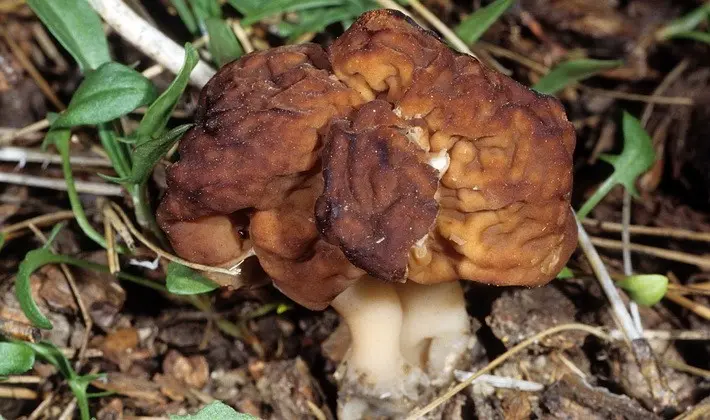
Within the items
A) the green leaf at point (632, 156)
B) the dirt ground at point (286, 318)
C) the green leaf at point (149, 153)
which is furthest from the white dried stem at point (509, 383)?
the green leaf at point (149, 153)

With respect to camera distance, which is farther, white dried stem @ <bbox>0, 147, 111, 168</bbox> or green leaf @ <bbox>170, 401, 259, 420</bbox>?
white dried stem @ <bbox>0, 147, 111, 168</bbox>

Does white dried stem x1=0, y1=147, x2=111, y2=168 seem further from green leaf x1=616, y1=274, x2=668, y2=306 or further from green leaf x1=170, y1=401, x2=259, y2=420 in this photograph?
green leaf x1=616, y1=274, x2=668, y2=306

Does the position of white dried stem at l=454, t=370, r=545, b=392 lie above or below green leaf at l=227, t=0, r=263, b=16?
below

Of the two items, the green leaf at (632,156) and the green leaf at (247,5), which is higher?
the green leaf at (247,5)

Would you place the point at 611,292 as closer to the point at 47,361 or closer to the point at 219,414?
the point at 219,414

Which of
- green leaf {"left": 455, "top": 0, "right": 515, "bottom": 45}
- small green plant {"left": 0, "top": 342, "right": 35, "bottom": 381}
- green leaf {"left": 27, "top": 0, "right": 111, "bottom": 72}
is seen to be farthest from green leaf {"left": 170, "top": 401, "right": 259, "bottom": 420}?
green leaf {"left": 455, "top": 0, "right": 515, "bottom": 45}

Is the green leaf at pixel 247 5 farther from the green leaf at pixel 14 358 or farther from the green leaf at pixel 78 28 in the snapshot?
the green leaf at pixel 14 358

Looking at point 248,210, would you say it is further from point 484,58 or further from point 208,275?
point 484,58
